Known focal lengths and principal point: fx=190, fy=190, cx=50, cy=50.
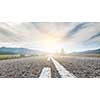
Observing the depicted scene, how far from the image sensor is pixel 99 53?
2.50 m

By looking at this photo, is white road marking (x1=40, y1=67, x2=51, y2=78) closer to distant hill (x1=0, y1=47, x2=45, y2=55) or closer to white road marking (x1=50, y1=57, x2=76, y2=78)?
white road marking (x1=50, y1=57, x2=76, y2=78)

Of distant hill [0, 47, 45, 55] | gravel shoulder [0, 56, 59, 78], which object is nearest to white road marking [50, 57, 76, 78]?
gravel shoulder [0, 56, 59, 78]

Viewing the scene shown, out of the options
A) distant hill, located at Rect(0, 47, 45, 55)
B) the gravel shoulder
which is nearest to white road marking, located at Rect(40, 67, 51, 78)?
the gravel shoulder

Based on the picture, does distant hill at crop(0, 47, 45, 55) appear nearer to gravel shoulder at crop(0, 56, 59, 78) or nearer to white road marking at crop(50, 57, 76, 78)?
gravel shoulder at crop(0, 56, 59, 78)

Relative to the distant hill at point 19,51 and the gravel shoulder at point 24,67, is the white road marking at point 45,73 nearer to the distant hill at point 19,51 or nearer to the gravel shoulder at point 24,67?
the gravel shoulder at point 24,67

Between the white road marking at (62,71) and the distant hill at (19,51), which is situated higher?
the distant hill at (19,51)

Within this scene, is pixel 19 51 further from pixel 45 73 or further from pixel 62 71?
pixel 62 71

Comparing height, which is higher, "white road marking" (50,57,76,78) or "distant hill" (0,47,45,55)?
"distant hill" (0,47,45,55)

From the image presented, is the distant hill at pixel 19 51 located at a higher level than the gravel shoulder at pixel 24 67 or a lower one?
higher

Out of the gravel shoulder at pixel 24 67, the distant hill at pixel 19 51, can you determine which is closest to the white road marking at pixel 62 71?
the gravel shoulder at pixel 24 67

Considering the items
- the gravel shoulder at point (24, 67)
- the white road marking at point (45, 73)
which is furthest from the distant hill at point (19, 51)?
the white road marking at point (45, 73)

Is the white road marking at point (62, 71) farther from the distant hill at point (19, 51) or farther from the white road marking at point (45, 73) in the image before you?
the distant hill at point (19, 51)

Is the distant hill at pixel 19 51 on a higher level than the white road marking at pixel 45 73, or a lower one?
higher
